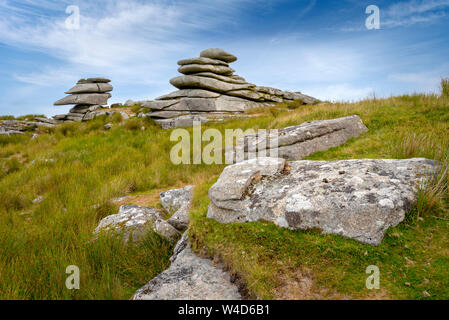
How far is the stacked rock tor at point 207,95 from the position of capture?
58.0 feet

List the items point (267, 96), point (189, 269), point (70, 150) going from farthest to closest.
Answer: point (267, 96) < point (70, 150) < point (189, 269)

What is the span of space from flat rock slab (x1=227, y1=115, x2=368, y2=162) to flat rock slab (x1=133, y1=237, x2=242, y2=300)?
12.2 ft

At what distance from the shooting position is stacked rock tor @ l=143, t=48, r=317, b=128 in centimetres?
1767

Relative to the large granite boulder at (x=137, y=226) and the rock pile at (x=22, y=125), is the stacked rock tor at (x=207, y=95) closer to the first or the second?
the rock pile at (x=22, y=125)

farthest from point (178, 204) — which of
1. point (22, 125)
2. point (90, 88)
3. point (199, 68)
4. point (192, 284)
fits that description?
point (22, 125)

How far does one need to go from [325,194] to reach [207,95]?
1622 cm

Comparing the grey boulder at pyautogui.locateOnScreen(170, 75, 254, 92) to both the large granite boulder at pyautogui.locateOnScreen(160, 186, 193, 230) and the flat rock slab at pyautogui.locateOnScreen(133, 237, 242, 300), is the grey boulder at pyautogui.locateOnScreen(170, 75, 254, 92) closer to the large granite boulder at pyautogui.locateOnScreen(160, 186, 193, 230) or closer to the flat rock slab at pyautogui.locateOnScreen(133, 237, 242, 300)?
the large granite boulder at pyautogui.locateOnScreen(160, 186, 193, 230)

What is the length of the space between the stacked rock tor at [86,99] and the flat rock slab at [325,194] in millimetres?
20873

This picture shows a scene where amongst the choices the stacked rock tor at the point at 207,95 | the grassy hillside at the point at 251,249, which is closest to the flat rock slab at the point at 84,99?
the stacked rock tor at the point at 207,95

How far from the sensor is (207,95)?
1838 cm
